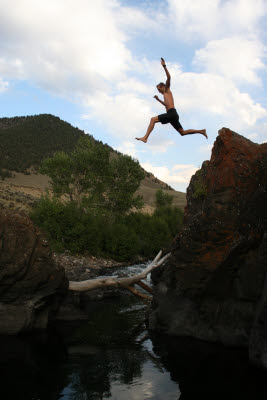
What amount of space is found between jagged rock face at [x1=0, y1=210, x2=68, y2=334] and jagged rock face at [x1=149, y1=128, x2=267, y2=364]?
14.8ft

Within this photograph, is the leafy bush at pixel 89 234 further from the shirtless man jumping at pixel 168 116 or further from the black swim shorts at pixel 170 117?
the black swim shorts at pixel 170 117

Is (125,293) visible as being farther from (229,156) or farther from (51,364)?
(229,156)

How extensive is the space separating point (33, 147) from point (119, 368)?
13465 cm

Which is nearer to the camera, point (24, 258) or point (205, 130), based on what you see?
point (205, 130)

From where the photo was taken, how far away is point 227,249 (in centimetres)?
1009

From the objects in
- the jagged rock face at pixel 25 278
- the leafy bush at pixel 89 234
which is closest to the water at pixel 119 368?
the jagged rock face at pixel 25 278


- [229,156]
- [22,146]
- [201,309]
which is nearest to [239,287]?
[201,309]

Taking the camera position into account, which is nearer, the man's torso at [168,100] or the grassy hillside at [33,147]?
the man's torso at [168,100]

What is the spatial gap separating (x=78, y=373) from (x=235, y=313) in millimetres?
4624

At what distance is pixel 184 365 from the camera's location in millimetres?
9383

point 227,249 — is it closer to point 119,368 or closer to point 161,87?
point 119,368

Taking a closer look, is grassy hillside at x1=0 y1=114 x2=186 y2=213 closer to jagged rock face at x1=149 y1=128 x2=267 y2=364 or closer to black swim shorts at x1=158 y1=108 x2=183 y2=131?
jagged rock face at x1=149 y1=128 x2=267 y2=364

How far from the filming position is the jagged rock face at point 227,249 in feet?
32.2

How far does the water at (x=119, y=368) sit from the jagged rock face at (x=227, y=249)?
0.78 metres
